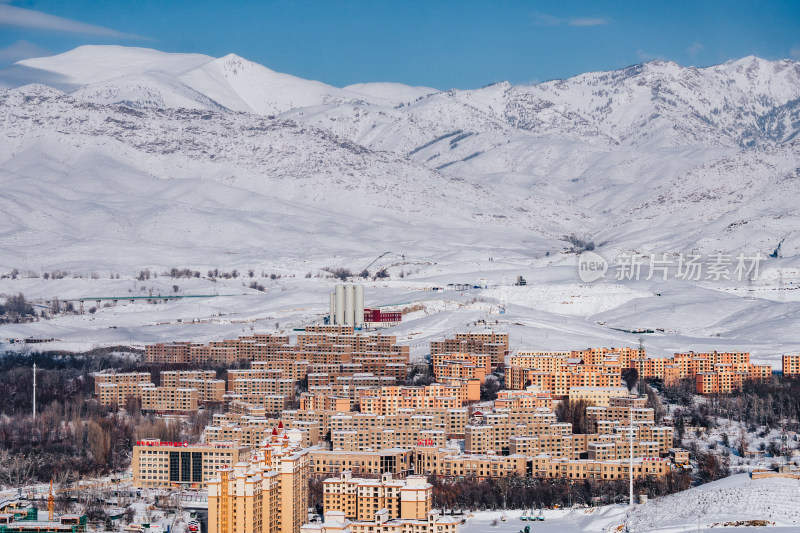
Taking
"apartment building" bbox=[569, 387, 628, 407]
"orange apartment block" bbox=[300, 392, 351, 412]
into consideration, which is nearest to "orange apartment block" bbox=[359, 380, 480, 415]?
"orange apartment block" bbox=[300, 392, 351, 412]

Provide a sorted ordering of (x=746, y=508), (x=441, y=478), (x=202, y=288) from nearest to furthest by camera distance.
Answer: (x=746, y=508), (x=441, y=478), (x=202, y=288)

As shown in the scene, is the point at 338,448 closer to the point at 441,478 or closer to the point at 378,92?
the point at 441,478

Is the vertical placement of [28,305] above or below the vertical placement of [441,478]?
above

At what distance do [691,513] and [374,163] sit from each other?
8906 cm

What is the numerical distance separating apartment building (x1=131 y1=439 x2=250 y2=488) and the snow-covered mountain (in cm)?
4865

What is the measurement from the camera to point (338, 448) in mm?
38156

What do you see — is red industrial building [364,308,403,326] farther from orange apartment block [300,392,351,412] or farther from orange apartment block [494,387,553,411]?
orange apartment block [494,387,553,411]

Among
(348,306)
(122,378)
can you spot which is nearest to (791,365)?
(348,306)

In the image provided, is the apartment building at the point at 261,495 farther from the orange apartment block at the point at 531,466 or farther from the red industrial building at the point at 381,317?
the red industrial building at the point at 381,317

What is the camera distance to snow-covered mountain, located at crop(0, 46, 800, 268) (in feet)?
317

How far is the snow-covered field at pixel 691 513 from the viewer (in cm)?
2967

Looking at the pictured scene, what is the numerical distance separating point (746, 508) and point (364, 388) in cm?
1695

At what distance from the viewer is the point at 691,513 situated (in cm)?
3061

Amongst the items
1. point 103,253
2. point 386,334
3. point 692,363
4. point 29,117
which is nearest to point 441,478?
point 692,363
